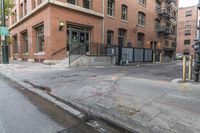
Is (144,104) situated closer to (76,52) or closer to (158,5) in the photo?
(76,52)

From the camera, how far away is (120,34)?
2334 centimetres

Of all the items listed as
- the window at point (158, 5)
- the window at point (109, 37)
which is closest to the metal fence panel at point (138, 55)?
the window at point (109, 37)

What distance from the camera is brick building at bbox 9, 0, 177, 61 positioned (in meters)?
15.9

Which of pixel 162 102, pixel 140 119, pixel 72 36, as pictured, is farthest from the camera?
pixel 72 36

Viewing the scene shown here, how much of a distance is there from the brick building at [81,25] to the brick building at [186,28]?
3234 centimetres

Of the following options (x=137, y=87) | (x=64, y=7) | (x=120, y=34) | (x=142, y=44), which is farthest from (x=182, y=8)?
(x=137, y=87)

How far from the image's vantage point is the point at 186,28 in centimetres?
6022

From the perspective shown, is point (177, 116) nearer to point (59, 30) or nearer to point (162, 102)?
point (162, 102)

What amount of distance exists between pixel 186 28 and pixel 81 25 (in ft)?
173

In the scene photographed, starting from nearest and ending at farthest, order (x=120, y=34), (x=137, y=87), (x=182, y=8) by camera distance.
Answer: (x=137, y=87)
(x=120, y=34)
(x=182, y=8)

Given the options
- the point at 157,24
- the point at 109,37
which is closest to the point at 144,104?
the point at 109,37

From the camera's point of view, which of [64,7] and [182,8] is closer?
[64,7]

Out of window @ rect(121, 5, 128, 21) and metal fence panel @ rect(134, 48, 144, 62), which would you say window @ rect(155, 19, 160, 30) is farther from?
metal fence panel @ rect(134, 48, 144, 62)

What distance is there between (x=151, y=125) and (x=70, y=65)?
11.6 m
